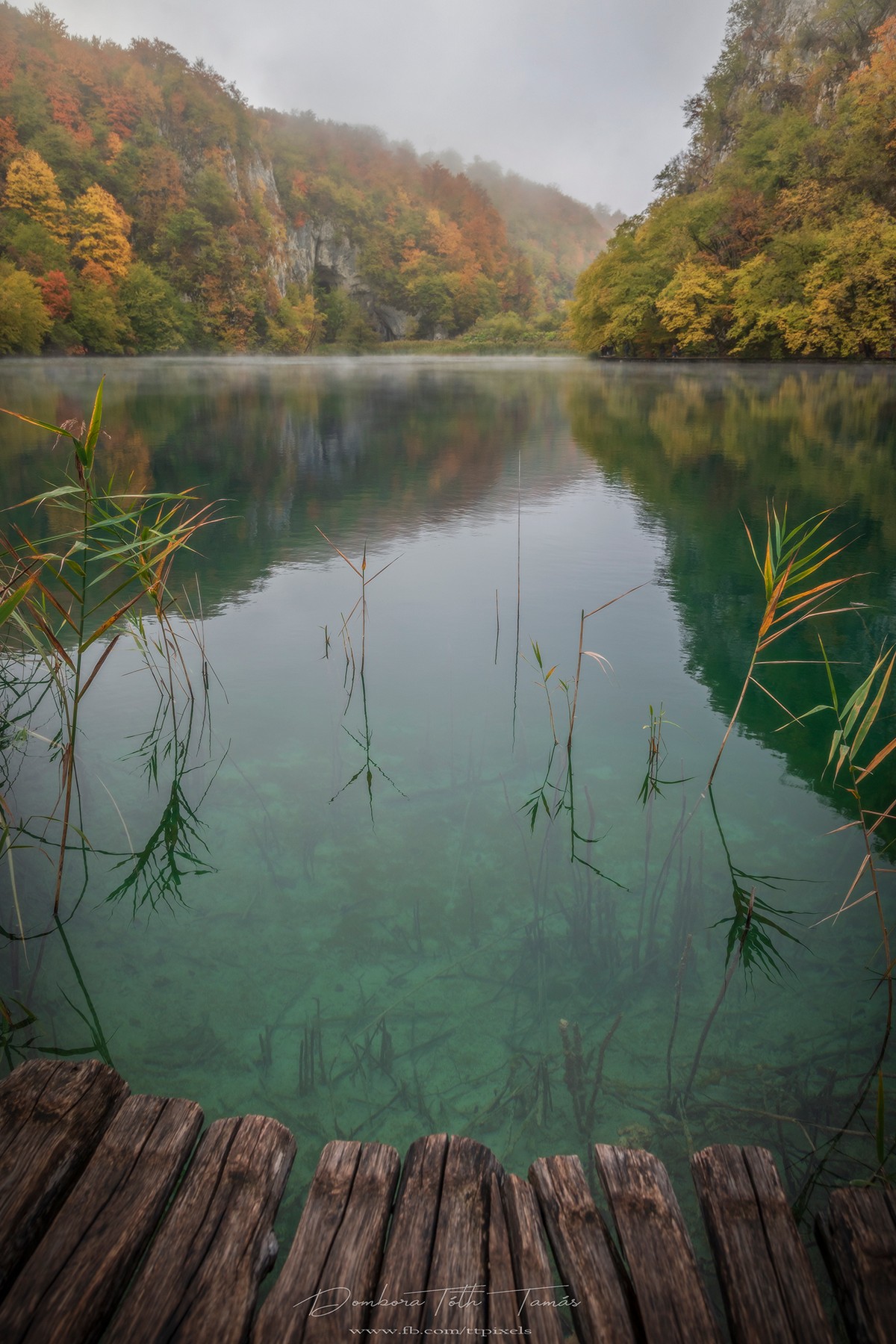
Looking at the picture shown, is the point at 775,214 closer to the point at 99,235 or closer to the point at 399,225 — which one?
the point at 99,235

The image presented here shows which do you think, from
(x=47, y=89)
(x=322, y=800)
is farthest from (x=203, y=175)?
(x=322, y=800)

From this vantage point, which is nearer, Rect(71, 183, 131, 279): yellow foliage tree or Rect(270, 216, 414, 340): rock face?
Rect(71, 183, 131, 279): yellow foliage tree

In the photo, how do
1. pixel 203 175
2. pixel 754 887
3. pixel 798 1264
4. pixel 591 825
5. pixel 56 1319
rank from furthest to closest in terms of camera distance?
1. pixel 203 175
2. pixel 591 825
3. pixel 754 887
4. pixel 798 1264
5. pixel 56 1319

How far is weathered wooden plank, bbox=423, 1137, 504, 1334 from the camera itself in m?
1.21

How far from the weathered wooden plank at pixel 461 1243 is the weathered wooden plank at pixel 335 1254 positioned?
0.35 feet

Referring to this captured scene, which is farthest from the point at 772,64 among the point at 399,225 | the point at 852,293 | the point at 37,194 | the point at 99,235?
the point at 399,225

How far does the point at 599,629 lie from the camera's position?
19.1ft

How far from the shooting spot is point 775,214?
36.0 meters

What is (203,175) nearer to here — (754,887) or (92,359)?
(92,359)

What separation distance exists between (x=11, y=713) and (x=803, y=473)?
11.0 meters

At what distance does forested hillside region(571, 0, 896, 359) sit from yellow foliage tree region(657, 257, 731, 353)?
84 mm

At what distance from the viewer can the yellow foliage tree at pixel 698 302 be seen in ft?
120

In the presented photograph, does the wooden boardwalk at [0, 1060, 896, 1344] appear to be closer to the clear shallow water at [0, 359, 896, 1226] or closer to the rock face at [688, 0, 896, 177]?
the clear shallow water at [0, 359, 896, 1226]

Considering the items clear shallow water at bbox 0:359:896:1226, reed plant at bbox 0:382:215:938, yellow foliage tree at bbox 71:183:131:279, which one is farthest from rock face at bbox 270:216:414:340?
clear shallow water at bbox 0:359:896:1226
